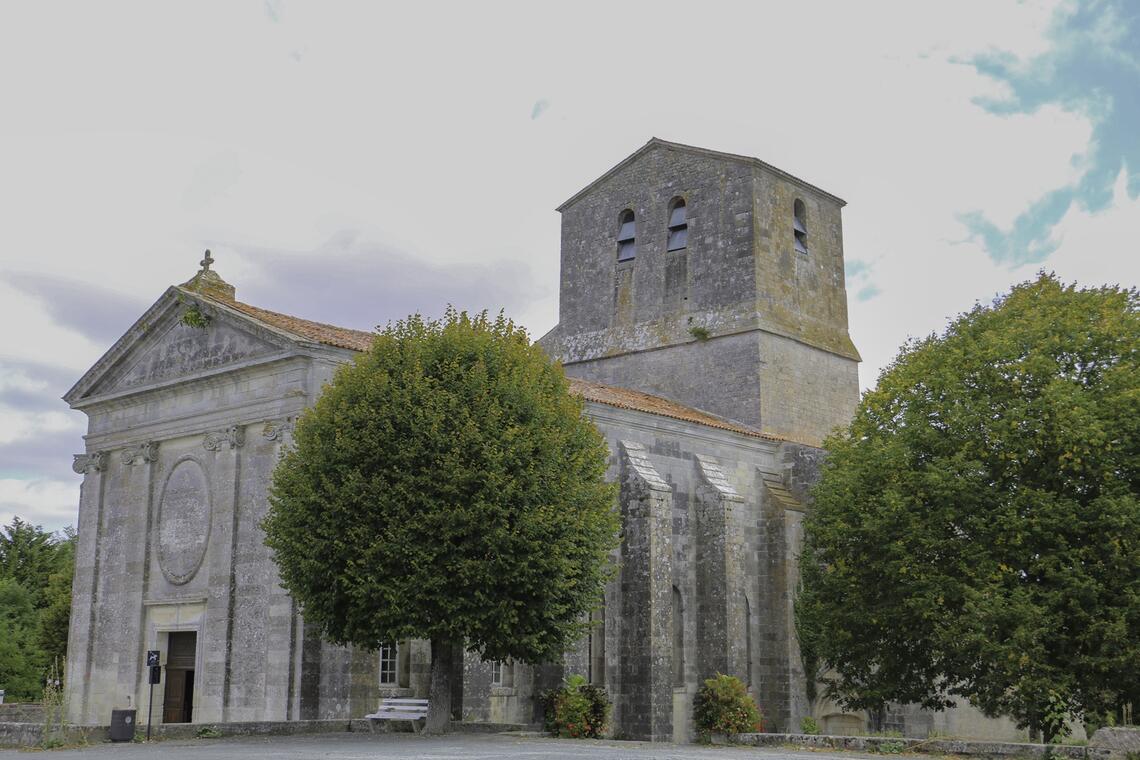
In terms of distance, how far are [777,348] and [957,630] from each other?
14853 millimetres

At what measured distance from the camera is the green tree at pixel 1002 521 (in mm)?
22562

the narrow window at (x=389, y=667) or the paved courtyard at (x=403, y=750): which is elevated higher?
the narrow window at (x=389, y=667)

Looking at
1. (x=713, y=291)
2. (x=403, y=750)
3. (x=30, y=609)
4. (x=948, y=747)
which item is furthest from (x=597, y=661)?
(x=30, y=609)

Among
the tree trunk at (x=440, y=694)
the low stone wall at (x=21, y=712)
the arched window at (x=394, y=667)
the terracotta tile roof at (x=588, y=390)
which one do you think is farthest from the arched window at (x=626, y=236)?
the low stone wall at (x=21, y=712)

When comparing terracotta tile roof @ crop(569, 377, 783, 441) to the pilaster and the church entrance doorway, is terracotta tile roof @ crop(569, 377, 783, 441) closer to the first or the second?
the pilaster

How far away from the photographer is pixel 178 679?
92.7 ft

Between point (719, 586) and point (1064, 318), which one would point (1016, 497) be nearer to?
point (1064, 318)

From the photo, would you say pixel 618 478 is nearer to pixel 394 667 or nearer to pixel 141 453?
pixel 394 667

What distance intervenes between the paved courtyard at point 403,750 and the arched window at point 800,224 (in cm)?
1987

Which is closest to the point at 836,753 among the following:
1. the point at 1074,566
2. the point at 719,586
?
the point at 1074,566

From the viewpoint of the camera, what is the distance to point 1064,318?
25.3m

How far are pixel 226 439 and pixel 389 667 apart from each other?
6243 mm

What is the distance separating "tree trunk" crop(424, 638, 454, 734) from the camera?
2309 centimetres

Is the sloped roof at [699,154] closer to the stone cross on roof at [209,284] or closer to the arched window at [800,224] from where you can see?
the arched window at [800,224]
